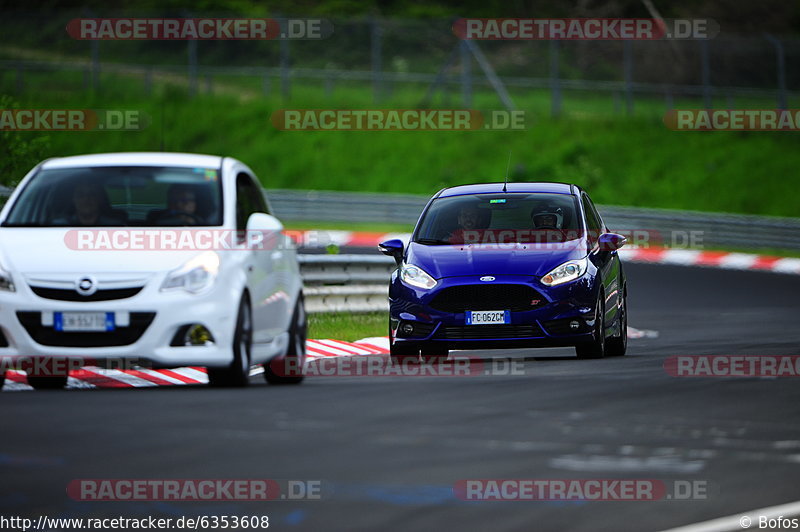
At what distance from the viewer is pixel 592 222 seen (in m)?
16.3

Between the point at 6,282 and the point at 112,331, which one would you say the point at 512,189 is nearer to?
the point at 112,331

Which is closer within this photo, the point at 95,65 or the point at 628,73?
the point at 628,73

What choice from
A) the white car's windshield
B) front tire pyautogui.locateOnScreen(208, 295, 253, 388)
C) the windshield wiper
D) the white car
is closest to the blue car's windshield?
the windshield wiper

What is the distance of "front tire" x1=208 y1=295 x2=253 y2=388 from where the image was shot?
1173 centimetres

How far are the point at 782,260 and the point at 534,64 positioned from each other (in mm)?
12705

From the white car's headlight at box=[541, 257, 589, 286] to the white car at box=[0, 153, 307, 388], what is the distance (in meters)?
2.74

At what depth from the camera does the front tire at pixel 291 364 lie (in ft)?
42.4

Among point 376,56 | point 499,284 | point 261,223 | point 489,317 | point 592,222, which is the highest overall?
point 376,56

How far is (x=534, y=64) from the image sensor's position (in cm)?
4522

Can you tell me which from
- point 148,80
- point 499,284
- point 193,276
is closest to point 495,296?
point 499,284

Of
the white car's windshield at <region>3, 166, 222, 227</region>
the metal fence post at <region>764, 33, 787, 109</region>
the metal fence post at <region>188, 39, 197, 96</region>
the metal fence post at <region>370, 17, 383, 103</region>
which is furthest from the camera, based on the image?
the metal fence post at <region>188, 39, 197, 96</region>

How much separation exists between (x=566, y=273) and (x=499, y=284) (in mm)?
627

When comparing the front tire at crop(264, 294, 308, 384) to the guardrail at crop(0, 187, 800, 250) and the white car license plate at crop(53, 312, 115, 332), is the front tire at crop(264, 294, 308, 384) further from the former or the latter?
the guardrail at crop(0, 187, 800, 250)

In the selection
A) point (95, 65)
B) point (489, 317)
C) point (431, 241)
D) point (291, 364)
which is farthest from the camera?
point (95, 65)
